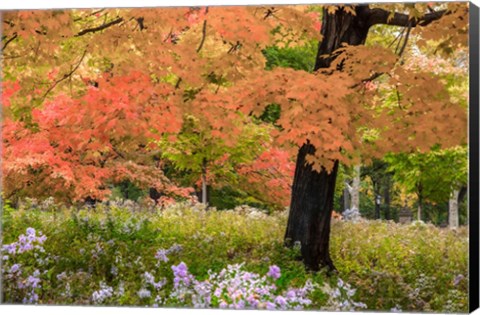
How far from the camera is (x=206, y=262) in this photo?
941 cm

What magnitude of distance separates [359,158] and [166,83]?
2.26 m

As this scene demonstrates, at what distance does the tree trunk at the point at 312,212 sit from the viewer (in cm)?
927

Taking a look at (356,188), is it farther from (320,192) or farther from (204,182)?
(204,182)

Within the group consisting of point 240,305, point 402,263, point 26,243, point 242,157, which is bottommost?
point 240,305

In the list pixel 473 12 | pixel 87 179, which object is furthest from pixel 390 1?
pixel 87 179

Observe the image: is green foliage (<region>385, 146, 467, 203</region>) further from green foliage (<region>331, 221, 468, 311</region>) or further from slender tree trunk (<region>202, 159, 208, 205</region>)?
slender tree trunk (<region>202, 159, 208, 205</region>)

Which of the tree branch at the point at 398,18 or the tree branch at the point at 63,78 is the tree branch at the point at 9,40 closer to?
the tree branch at the point at 63,78

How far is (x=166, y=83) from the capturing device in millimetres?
9203

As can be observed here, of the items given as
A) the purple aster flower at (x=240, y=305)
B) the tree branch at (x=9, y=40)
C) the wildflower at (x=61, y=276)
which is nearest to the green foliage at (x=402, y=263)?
the purple aster flower at (x=240, y=305)

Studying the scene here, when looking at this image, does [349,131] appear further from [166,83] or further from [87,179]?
[87,179]

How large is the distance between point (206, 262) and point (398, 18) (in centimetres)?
341

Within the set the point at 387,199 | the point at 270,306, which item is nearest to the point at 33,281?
the point at 270,306

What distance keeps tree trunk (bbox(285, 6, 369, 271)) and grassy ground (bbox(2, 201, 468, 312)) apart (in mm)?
126

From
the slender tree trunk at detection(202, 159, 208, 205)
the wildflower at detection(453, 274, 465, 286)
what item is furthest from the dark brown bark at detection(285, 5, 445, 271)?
the wildflower at detection(453, 274, 465, 286)
